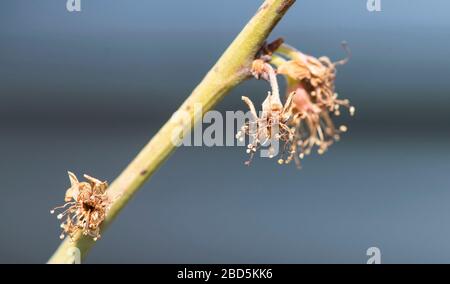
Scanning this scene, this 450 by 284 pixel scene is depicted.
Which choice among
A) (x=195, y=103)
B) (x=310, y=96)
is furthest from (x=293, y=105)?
(x=195, y=103)

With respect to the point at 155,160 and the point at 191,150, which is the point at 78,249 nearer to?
the point at 155,160

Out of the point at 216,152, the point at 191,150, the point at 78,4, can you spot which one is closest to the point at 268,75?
the point at 78,4

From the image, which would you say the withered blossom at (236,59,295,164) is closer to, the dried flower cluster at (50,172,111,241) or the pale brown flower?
the pale brown flower

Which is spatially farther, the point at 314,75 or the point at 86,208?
the point at 314,75

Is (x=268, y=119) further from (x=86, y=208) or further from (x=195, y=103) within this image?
(x=86, y=208)

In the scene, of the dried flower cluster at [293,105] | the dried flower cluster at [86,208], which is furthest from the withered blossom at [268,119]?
the dried flower cluster at [86,208]

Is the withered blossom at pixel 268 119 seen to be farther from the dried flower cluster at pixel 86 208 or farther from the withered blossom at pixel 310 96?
the dried flower cluster at pixel 86 208

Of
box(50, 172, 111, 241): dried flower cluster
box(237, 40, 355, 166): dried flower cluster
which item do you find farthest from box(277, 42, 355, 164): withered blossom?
box(50, 172, 111, 241): dried flower cluster
